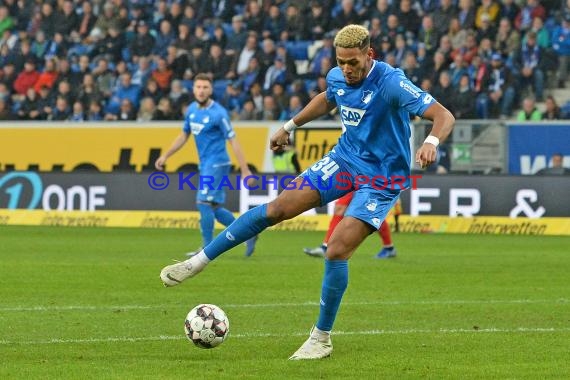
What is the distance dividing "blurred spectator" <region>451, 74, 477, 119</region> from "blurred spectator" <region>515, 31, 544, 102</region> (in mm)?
1193

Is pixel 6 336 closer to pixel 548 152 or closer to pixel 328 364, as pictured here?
pixel 328 364

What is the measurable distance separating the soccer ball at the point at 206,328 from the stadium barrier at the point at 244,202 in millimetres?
14729

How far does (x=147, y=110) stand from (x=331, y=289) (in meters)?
20.2

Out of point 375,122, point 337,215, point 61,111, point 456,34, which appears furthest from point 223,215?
point 61,111

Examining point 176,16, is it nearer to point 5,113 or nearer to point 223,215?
point 5,113

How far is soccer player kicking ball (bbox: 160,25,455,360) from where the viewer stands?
7.95 metres

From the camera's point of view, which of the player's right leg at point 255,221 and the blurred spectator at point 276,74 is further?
the blurred spectator at point 276,74

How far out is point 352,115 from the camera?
326 inches

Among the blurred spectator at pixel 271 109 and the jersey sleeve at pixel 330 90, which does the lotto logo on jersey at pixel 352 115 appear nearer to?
the jersey sleeve at pixel 330 90

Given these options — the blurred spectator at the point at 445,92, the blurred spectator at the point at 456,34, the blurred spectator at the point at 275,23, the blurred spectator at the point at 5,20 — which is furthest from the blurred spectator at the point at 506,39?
the blurred spectator at the point at 5,20

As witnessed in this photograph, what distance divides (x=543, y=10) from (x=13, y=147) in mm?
12046

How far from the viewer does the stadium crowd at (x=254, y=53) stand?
25.1 meters

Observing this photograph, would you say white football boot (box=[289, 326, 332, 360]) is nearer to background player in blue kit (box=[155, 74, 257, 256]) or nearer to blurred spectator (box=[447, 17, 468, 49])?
background player in blue kit (box=[155, 74, 257, 256])

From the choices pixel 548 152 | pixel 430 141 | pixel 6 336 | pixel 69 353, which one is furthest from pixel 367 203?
pixel 548 152
